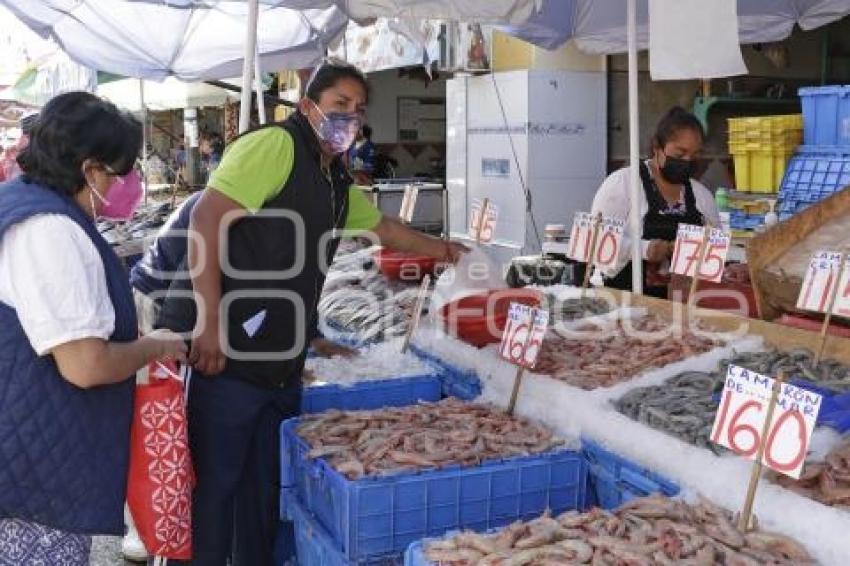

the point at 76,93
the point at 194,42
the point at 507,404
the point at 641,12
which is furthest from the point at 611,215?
the point at 194,42

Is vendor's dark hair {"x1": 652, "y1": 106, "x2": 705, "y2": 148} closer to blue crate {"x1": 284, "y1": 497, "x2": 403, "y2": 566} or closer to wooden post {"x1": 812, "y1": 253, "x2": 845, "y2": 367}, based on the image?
wooden post {"x1": 812, "y1": 253, "x2": 845, "y2": 367}

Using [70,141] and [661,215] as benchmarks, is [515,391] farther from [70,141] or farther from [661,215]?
[661,215]

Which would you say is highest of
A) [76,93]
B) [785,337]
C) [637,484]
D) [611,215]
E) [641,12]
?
[641,12]

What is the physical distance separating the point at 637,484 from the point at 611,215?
7.97ft

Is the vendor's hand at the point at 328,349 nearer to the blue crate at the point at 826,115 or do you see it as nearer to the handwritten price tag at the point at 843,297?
the handwritten price tag at the point at 843,297

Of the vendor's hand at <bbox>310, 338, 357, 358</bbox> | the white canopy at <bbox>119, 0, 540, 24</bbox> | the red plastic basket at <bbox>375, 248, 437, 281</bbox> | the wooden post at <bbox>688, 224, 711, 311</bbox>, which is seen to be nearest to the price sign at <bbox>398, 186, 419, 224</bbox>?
the red plastic basket at <bbox>375, 248, 437, 281</bbox>

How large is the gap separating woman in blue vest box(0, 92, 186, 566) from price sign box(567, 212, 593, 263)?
263cm

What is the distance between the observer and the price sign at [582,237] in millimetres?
4449

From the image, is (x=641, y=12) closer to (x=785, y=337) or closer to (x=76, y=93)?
(x=785, y=337)

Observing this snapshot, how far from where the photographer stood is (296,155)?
310cm

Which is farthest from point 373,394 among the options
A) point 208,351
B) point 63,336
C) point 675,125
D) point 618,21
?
point 618,21

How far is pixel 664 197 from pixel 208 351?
2897 millimetres

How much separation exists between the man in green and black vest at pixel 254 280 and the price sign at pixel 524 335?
0.75 m

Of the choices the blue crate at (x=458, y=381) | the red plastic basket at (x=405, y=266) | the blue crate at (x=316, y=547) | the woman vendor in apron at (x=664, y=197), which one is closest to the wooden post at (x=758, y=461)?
the blue crate at (x=316, y=547)
